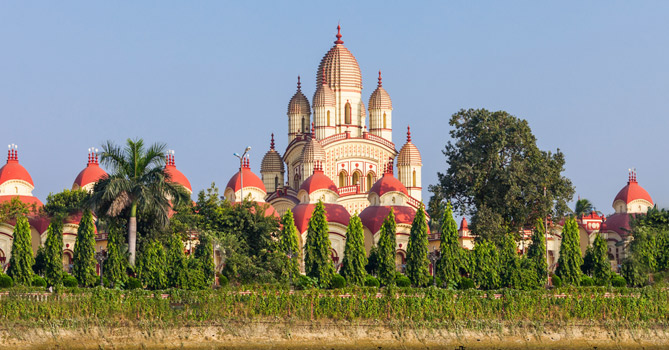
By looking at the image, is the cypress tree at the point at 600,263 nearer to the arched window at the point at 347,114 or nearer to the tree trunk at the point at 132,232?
the tree trunk at the point at 132,232

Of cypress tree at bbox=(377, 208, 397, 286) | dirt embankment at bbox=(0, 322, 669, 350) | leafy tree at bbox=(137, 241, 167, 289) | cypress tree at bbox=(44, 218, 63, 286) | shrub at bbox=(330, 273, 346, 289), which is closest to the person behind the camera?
dirt embankment at bbox=(0, 322, 669, 350)

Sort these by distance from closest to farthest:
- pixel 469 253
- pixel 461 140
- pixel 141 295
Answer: pixel 141 295
pixel 469 253
pixel 461 140

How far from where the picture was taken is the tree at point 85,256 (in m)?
45.4

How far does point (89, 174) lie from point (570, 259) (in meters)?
27.4

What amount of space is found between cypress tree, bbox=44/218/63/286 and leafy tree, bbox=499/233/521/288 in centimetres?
1780

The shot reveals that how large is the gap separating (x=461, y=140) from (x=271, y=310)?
70.8 feet

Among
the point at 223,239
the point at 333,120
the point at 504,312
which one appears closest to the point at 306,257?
the point at 223,239

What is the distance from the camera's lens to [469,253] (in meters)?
49.8

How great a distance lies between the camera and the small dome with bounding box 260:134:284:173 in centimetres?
7444

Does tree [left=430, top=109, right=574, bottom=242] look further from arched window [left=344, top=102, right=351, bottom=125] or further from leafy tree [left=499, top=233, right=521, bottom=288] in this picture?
arched window [left=344, top=102, right=351, bottom=125]

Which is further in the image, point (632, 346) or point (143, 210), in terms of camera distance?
point (143, 210)

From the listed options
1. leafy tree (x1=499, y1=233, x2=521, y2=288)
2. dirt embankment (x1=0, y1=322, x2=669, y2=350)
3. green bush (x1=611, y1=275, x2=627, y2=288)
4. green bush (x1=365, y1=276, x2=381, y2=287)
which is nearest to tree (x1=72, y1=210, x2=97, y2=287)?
dirt embankment (x1=0, y1=322, x2=669, y2=350)

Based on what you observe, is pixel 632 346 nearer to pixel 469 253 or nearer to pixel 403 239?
pixel 469 253

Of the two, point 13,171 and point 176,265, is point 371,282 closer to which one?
point 176,265
